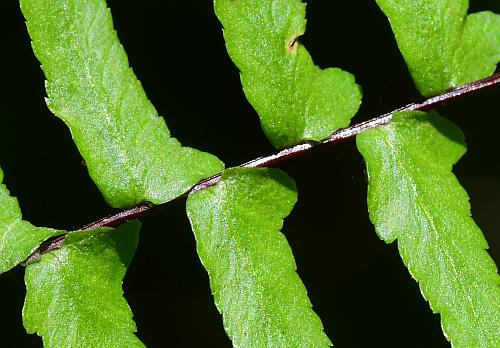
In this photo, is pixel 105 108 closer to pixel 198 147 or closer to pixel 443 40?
pixel 198 147

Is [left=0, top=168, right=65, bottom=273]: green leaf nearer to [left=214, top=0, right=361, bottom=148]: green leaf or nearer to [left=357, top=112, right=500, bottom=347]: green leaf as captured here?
[left=214, top=0, right=361, bottom=148]: green leaf

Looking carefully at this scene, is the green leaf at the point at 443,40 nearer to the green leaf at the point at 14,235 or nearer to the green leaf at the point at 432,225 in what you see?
the green leaf at the point at 432,225

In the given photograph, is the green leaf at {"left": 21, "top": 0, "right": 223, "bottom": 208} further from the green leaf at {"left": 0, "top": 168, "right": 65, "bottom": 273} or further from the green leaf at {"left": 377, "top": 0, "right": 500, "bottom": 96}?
the green leaf at {"left": 377, "top": 0, "right": 500, "bottom": 96}

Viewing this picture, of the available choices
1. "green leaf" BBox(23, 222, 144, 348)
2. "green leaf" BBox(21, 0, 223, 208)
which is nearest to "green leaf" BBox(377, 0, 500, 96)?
"green leaf" BBox(21, 0, 223, 208)

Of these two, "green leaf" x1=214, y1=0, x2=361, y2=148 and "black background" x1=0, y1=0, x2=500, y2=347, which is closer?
"green leaf" x1=214, y1=0, x2=361, y2=148

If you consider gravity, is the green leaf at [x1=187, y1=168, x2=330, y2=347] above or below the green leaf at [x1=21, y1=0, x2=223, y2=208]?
below

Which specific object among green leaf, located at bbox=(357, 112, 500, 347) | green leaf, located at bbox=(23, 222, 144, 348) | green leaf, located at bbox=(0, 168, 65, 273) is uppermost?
green leaf, located at bbox=(0, 168, 65, 273)

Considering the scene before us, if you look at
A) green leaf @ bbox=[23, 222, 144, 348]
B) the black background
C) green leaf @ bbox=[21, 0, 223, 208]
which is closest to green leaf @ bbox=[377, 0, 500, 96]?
the black background
